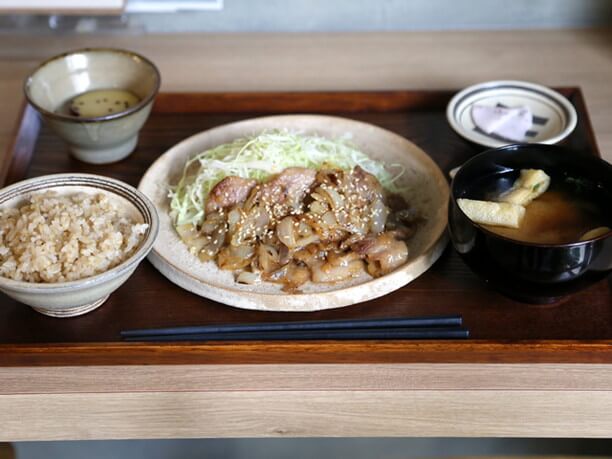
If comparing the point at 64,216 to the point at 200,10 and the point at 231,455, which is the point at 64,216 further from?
the point at 200,10

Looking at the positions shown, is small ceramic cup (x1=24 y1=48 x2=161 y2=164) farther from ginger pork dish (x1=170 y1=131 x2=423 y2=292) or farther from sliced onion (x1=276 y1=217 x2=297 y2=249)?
sliced onion (x1=276 y1=217 x2=297 y2=249)

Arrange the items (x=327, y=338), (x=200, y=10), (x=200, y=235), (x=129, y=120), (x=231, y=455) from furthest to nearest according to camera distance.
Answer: (x=200, y=10), (x=231, y=455), (x=129, y=120), (x=200, y=235), (x=327, y=338)

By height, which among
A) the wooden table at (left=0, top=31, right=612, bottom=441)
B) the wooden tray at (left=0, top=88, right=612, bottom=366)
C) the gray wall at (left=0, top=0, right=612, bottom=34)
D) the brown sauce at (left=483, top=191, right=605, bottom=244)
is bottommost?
the wooden table at (left=0, top=31, right=612, bottom=441)

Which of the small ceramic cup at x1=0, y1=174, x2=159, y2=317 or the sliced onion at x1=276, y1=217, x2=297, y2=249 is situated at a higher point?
the small ceramic cup at x1=0, y1=174, x2=159, y2=317

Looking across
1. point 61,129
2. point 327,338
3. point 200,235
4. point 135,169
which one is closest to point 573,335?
point 327,338

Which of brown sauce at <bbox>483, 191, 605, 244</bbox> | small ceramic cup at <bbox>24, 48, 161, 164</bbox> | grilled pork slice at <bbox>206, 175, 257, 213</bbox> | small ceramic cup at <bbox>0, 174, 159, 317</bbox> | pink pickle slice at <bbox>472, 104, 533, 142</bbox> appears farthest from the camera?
pink pickle slice at <bbox>472, 104, 533, 142</bbox>

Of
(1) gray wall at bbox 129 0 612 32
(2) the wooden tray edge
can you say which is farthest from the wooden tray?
(1) gray wall at bbox 129 0 612 32

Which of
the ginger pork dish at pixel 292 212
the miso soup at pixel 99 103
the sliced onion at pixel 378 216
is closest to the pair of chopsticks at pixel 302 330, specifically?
the ginger pork dish at pixel 292 212

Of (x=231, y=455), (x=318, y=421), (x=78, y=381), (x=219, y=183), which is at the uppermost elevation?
(x=219, y=183)
